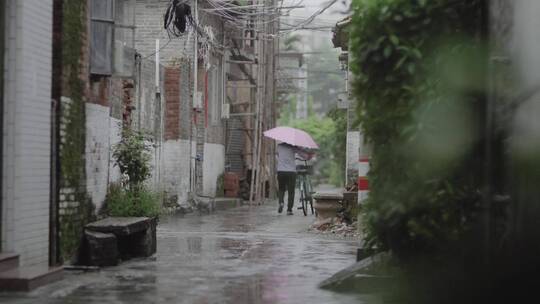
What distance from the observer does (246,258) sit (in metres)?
10.8

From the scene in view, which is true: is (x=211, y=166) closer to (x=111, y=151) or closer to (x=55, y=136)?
(x=111, y=151)

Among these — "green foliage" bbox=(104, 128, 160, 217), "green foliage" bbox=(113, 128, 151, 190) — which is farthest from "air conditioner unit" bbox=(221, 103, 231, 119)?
"green foliage" bbox=(113, 128, 151, 190)

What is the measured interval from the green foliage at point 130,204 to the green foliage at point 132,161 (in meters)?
0.23

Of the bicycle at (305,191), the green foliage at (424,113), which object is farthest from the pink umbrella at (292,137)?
the green foliage at (424,113)

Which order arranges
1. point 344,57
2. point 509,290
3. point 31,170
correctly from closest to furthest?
1. point 509,290
2. point 31,170
3. point 344,57

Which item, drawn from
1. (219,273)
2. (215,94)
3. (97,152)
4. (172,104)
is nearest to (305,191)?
(172,104)

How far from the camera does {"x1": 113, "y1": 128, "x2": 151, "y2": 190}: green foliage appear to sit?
11703mm

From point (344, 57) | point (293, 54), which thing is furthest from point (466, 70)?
point (293, 54)

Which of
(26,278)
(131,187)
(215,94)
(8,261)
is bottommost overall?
(26,278)

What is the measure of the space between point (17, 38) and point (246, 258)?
416 centimetres

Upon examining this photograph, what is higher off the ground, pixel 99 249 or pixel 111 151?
pixel 111 151

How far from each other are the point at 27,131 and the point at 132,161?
328 centimetres

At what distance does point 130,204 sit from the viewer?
1123 centimetres

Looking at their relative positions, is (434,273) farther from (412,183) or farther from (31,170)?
(31,170)
